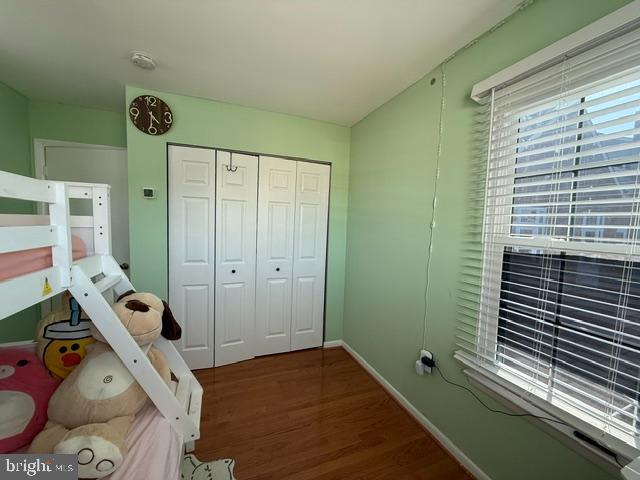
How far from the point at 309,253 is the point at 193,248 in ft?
3.60

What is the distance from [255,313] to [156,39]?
85.6 inches

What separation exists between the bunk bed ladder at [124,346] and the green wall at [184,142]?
36.5 inches

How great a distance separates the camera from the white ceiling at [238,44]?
1.22 m

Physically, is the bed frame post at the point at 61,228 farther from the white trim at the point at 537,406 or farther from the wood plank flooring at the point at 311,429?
the white trim at the point at 537,406

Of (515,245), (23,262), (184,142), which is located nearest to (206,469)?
(23,262)

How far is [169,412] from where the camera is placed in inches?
42.3

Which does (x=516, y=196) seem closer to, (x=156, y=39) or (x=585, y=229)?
(x=585, y=229)

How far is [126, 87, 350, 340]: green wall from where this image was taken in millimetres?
2020

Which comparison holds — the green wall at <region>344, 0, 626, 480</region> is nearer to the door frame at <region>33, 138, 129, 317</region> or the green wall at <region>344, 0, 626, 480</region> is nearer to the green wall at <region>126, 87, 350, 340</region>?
the green wall at <region>126, 87, 350, 340</region>

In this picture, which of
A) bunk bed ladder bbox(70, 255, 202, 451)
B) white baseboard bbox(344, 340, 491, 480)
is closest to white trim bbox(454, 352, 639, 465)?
white baseboard bbox(344, 340, 491, 480)

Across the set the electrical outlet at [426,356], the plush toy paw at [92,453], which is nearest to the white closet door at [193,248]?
the plush toy paw at [92,453]

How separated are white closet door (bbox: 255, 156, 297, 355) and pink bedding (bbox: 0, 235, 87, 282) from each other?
5.26 ft

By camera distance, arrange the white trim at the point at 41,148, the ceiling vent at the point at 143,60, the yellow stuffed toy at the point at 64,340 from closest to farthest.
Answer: the yellow stuffed toy at the point at 64,340, the ceiling vent at the point at 143,60, the white trim at the point at 41,148

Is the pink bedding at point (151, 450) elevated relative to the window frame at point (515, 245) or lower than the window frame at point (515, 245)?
lower
